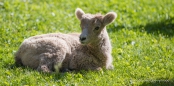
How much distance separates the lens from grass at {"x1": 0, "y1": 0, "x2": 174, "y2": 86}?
8.53 metres

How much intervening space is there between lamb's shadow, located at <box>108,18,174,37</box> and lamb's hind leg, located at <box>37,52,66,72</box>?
3979 mm

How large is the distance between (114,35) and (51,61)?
3.66 m

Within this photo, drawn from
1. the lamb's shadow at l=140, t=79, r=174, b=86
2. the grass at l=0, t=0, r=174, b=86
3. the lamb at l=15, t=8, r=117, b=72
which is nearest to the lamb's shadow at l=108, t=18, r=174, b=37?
the grass at l=0, t=0, r=174, b=86

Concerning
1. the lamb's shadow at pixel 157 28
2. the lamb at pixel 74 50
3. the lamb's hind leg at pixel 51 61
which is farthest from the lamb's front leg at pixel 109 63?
the lamb's shadow at pixel 157 28

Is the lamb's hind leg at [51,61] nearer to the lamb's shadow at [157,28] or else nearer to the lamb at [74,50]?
the lamb at [74,50]

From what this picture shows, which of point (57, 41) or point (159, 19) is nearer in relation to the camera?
point (57, 41)

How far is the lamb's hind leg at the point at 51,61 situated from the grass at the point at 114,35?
0.31 m

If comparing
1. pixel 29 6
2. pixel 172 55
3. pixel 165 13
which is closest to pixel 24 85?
pixel 172 55

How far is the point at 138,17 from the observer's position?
1421 centimetres

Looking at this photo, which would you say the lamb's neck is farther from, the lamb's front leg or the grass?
the grass

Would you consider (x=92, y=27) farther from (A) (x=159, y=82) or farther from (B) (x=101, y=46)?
(A) (x=159, y=82)

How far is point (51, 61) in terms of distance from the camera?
8.84 meters

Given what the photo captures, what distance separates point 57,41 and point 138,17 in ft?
18.8

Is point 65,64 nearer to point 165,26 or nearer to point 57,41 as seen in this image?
point 57,41
